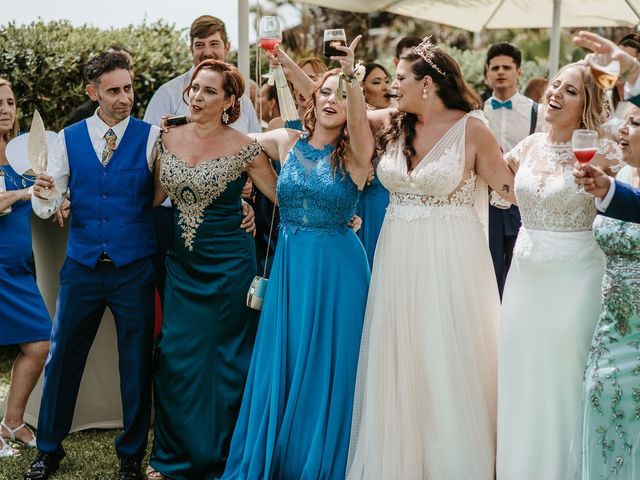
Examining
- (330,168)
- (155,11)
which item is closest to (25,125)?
(155,11)

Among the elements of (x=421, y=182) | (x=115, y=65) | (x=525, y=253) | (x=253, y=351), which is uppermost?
(x=115, y=65)

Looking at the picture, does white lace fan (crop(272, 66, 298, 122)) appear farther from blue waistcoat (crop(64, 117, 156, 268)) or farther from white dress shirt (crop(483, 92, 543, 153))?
white dress shirt (crop(483, 92, 543, 153))

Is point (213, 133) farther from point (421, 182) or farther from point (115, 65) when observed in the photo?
point (421, 182)

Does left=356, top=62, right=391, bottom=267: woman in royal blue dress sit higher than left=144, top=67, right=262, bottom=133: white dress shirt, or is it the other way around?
left=144, top=67, right=262, bottom=133: white dress shirt

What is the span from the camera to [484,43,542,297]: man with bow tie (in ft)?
24.1

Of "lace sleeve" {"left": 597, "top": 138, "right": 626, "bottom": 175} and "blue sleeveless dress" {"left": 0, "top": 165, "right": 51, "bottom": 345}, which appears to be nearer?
"lace sleeve" {"left": 597, "top": 138, "right": 626, "bottom": 175}

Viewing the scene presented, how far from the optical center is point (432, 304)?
4.78 m

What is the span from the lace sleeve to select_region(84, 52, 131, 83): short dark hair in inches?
102

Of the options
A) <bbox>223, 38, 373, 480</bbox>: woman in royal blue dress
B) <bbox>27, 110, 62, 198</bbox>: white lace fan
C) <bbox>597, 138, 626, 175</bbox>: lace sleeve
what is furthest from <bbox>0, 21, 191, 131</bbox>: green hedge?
<bbox>597, 138, 626, 175</bbox>: lace sleeve

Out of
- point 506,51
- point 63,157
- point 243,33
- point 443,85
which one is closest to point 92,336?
point 63,157

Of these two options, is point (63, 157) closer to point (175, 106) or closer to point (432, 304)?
point (175, 106)

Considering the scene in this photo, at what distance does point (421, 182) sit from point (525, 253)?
0.63m

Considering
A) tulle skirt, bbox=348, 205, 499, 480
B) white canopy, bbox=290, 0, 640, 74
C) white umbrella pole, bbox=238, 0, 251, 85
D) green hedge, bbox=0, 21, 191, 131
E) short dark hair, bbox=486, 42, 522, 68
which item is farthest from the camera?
white canopy, bbox=290, 0, 640, 74

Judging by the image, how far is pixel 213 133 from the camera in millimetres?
5227
